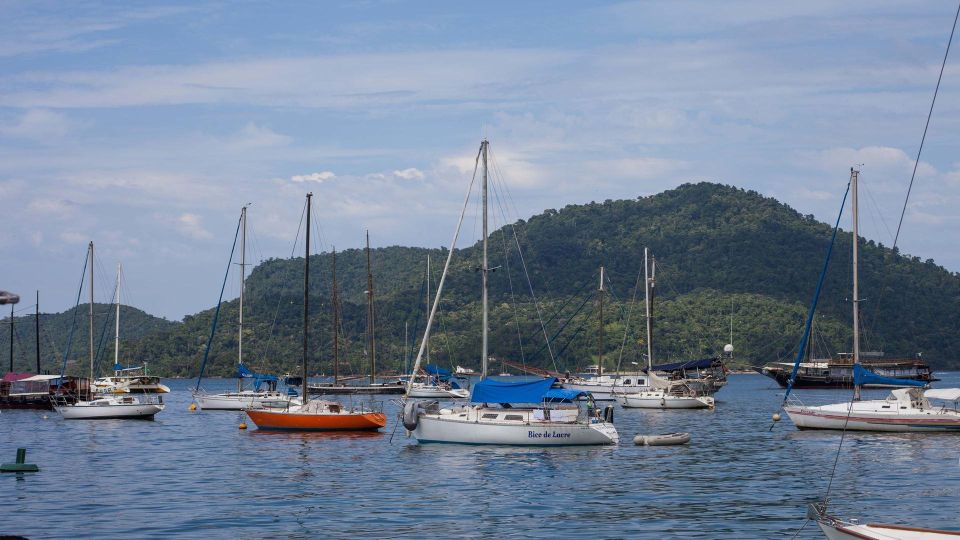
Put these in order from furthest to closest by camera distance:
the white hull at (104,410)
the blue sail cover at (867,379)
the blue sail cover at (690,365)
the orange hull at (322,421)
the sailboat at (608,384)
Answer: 1. the sailboat at (608,384)
2. the blue sail cover at (690,365)
3. the white hull at (104,410)
4. the orange hull at (322,421)
5. the blue sail cover at (867,379)

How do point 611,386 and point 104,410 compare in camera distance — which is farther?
point 611,386

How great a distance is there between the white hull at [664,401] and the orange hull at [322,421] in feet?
107

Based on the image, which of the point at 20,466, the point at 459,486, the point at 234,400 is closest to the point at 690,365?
the point at 234,400

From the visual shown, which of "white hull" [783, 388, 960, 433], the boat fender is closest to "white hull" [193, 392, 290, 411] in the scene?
the boat fender

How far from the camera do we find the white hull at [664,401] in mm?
93250

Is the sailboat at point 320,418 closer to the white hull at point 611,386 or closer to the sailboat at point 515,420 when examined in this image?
the sailboat at point 515,420

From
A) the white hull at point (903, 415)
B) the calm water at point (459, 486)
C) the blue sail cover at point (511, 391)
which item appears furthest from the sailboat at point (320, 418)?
the white hull at point (903, 415)

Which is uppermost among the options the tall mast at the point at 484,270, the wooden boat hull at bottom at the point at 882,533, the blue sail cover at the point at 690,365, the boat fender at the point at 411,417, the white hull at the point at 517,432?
the tall mast at the point at 484,270

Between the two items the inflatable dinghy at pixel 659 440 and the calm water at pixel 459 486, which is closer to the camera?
the calm water at pixel 459 486

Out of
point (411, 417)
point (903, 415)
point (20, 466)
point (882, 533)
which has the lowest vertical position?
point (20, 466)

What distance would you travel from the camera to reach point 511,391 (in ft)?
174

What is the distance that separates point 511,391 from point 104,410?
41.2 m

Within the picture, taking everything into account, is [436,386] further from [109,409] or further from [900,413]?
[900,413]

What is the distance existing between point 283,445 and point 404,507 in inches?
977
